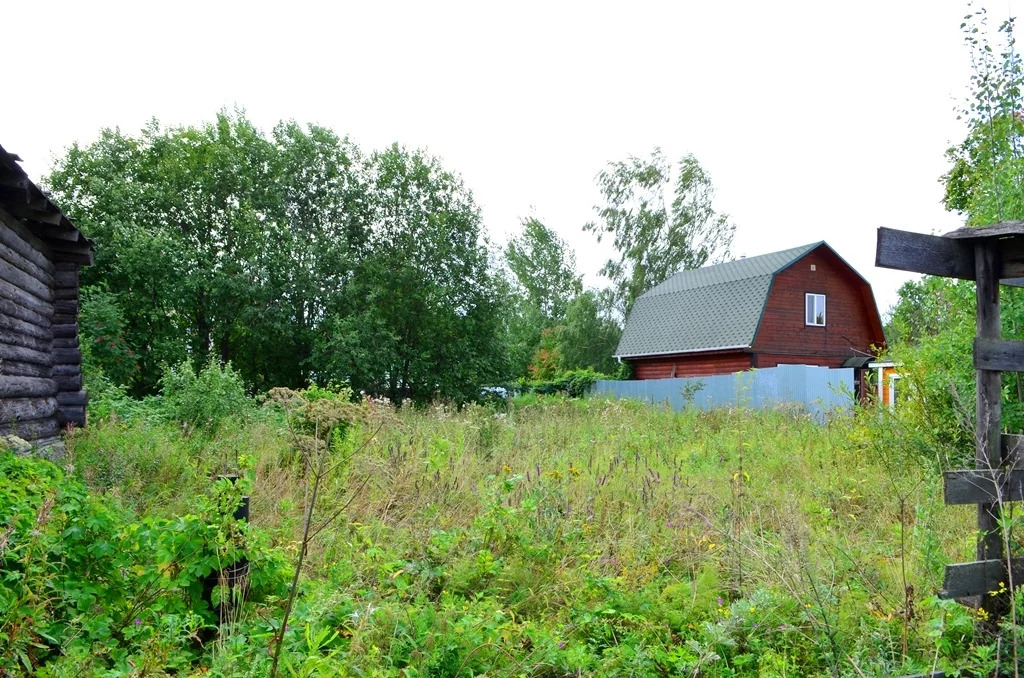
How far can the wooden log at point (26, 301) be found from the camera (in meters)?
7.57

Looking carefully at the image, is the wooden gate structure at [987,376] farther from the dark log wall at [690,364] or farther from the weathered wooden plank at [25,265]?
the dark log wall at [690,364]

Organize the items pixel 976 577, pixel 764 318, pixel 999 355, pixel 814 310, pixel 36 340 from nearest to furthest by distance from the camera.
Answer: pixel 976 577 → pixel 999 355 → pixel 36 340 → pixel 764 318 → pixel 814 310

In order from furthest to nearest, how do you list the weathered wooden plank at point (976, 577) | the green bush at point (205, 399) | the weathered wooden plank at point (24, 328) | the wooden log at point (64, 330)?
the green bush at point (205, 399), the wooden log at point (64, 330), the weathered wooden plank at point (24, 328), the weathered wooden plank at point (976, 577)

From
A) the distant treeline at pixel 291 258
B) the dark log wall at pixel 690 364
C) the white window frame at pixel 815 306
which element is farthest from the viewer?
the white window frame at pixel 815 306

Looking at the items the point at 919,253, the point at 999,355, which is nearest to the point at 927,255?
the point at 919,253

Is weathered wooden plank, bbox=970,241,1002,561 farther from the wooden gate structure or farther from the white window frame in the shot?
the white window frame

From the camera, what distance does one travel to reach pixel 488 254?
2253cm

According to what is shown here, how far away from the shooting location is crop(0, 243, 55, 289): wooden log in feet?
24.8

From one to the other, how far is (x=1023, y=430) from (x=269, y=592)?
640cm

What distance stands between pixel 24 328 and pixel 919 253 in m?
8.89

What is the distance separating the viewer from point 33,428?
8.15 meters

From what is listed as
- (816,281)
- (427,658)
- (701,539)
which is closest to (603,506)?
(701,539)

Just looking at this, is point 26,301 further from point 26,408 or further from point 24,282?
point 26,408

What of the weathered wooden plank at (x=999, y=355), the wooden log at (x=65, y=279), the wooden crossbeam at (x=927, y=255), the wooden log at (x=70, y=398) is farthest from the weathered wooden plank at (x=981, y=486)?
the wooden log at (x=65, y=279)
